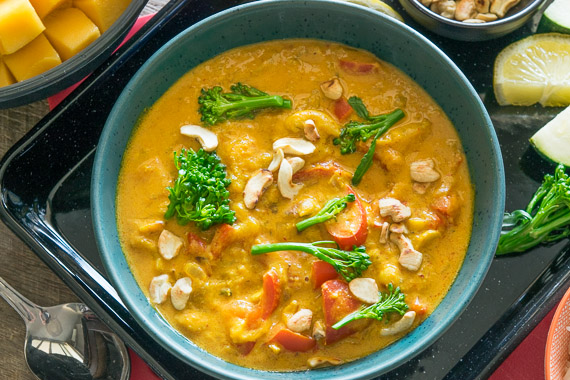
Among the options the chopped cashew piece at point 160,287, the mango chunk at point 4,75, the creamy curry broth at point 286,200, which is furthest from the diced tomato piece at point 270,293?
the mango chunk at point 4,75

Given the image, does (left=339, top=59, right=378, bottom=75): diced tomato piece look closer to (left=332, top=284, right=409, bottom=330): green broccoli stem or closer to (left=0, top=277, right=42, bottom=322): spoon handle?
(left=332, top=284, right=409, bottom=330): green broccoli stem

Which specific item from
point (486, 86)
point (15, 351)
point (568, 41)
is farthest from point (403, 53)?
point (15, 351)

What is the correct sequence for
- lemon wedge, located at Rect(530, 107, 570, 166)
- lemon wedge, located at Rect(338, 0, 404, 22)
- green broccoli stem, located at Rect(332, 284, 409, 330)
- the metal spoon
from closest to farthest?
1. green broccoli stem, located at Rect(332, 284, 409, 330)
2. lemon wedge, located at Rect(530, 107, 570, 166)
3. lemon wedge, located at Rect(338, 0, 404, 22)
4. the metal spoon

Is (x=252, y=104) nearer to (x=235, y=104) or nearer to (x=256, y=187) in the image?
(x=235, y=104)

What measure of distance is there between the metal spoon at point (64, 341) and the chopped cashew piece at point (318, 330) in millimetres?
1230

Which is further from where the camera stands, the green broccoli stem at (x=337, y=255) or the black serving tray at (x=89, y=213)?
the black serving tray at (x=89, y=213)

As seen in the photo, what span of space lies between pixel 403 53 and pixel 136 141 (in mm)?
1380

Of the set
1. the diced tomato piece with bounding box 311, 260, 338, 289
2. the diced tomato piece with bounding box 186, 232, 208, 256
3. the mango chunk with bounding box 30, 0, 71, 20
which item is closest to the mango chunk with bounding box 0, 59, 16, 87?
the mango chunk with bounding box 30, 0, 71, 20

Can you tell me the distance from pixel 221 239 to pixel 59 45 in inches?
50.3

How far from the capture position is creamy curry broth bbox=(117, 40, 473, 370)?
Answer: 3443 mm

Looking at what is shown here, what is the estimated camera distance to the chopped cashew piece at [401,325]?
3.38 metres

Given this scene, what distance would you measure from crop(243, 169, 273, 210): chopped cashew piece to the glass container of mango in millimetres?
990

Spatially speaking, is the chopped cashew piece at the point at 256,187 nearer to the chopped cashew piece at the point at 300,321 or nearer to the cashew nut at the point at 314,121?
the cashew nut at the point at 314,121

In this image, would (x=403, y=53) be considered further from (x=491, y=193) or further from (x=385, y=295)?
(x=385, y=295)
